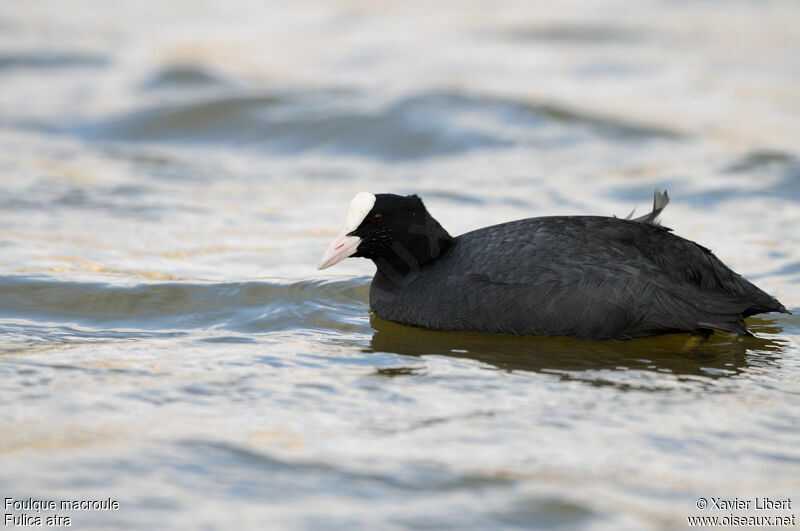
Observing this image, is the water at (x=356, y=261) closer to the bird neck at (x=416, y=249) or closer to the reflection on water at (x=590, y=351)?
the reflection on water at (x=590, y=351)

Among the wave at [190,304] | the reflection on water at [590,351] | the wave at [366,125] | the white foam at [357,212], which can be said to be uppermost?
the wave at [366,125]

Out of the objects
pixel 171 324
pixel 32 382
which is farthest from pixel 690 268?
pixel 32 382

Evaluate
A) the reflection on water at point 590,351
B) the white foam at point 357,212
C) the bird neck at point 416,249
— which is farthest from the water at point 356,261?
the white foam at point 357,212

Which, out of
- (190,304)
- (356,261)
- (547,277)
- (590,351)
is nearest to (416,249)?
(547,277)

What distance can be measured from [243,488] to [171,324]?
234cm

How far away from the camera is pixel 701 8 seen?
51.3 ft

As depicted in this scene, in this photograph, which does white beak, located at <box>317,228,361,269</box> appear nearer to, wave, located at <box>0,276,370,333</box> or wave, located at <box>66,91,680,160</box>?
wave, located at <box>0,276,370,333</box>

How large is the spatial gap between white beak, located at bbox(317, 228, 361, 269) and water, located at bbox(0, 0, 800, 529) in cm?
39

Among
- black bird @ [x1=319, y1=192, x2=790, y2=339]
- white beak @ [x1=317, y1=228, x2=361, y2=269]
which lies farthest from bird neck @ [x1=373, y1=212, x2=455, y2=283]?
white beak @ [x1=317, y1=228, x2=361, y2=269]

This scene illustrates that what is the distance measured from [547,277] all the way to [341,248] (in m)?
1.07

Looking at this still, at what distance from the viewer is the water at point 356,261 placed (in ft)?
12.4

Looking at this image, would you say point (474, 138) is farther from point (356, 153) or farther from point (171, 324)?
point (171, 324)

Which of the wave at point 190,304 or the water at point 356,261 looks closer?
the water at point 356,261

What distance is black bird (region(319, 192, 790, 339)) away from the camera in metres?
5.25
